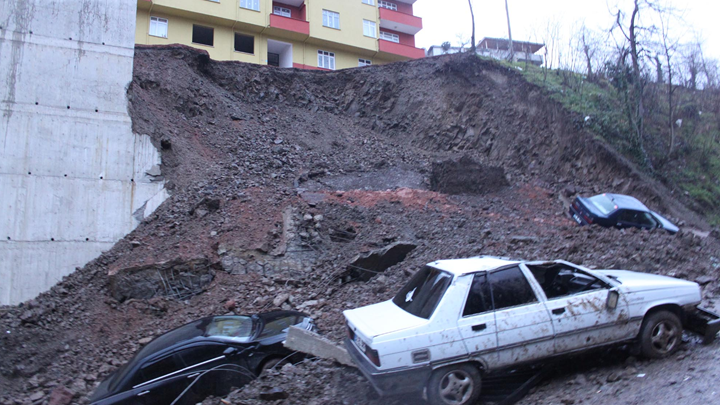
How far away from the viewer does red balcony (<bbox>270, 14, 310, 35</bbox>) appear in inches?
1143

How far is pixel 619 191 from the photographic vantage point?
15.4m

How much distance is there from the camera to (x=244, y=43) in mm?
30078

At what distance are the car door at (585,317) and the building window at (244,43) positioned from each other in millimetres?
28498

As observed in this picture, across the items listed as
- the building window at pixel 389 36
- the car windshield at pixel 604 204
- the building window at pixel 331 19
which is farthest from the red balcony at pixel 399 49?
the car windshield at pixel 604 204

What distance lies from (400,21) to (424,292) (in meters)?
33.8

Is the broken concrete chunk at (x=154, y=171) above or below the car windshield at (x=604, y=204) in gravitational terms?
above

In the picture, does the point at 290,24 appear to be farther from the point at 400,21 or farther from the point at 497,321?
the point at 497,321

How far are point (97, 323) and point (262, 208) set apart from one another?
443 cm

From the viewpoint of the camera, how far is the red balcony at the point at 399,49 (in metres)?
33.0

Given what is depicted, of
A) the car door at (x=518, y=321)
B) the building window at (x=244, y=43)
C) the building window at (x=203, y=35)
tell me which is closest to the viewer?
the car door at (x=518, y=321)

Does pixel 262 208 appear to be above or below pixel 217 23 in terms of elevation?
below

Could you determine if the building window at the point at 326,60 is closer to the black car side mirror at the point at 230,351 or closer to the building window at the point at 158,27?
the building window at the point at 158,27

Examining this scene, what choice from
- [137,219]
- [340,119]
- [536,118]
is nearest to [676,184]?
[536,118]

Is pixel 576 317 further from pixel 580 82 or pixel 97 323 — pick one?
pixel 580 82
